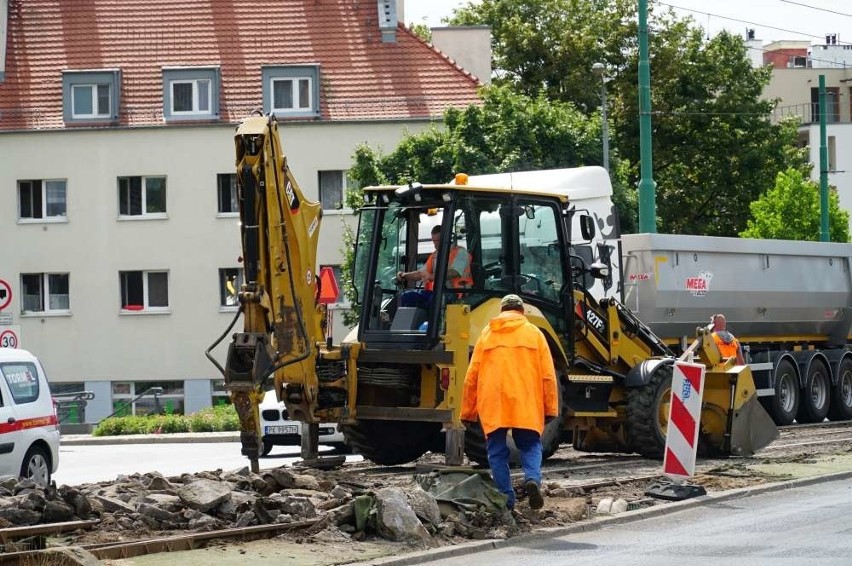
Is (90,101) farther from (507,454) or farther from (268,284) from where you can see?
(507,454)

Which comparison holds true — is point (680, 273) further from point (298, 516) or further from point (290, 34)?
point (290, 34)

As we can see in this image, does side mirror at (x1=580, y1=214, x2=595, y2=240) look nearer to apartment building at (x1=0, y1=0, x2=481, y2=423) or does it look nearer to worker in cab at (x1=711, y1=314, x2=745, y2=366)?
worker in cab at (x1=711, y1=314, x2=745, y2=366)

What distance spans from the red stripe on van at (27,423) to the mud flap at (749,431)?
24.8 ft

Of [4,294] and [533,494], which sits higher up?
[4,294]

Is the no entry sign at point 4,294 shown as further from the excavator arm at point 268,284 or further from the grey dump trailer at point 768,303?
the excavator arm at point 268,284

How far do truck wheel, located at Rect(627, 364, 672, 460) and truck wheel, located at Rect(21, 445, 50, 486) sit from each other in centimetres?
637

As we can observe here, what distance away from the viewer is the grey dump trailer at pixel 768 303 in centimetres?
2258

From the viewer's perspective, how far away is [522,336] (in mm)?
12508

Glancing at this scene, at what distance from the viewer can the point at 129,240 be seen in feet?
146

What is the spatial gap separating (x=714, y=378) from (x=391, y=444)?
3.90 m

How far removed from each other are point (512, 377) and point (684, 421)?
103 inches

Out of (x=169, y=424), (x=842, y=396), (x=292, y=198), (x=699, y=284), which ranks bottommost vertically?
(x=169, y=424)

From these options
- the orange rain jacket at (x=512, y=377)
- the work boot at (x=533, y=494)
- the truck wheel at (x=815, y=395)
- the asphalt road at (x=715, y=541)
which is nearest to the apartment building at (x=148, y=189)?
the truck wheel at (x=815, y=395)

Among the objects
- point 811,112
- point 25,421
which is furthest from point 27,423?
point 811,112
